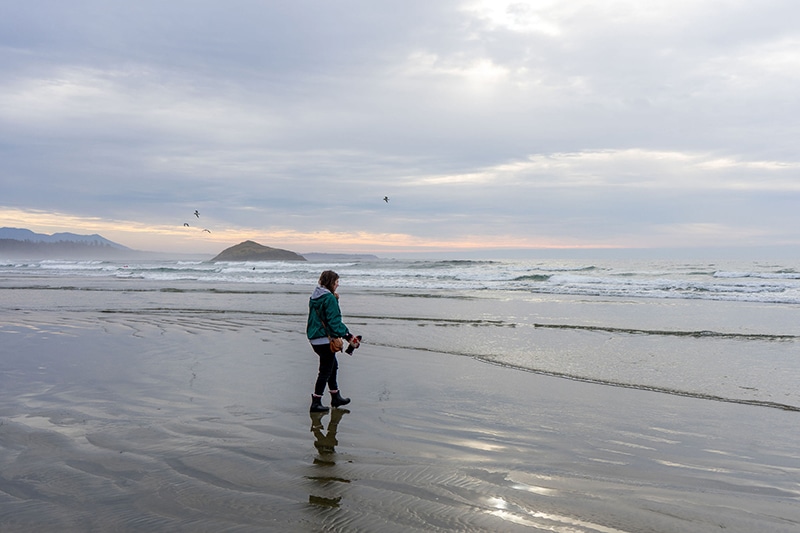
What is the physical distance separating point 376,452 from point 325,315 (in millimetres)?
2173

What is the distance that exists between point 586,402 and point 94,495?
5.40m

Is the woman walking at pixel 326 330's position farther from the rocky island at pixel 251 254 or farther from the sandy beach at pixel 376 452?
the rocky island at pixel 251 254

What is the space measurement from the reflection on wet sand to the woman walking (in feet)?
1.13

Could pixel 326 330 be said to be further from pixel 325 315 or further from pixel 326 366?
pixel 326 366

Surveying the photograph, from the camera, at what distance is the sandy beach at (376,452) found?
369 centimetres

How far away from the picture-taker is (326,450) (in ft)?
16.6

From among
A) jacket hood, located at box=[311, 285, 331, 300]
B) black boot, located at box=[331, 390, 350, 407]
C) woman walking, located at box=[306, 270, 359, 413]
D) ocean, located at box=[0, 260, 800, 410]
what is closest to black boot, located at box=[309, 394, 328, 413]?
woman walking, located at box=[306, 270, 359, 413]

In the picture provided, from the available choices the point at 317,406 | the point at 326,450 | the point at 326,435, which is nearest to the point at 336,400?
the point at 317,406

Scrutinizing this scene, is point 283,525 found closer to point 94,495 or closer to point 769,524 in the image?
point 94,495

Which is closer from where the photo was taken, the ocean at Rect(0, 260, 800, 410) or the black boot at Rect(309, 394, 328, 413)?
the black boot at Rect(309, 394, 328, 413)

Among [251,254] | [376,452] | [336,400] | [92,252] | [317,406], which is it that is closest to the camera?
[376,452]

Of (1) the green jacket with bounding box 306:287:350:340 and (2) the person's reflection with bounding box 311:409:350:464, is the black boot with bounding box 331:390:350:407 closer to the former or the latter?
(2) the person's reflection with bounding box 311:409:350:464

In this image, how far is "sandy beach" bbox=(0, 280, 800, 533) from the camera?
12.1ft

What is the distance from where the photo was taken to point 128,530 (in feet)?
11.3
